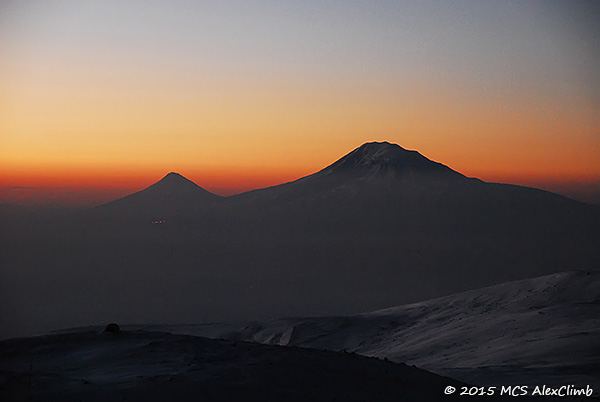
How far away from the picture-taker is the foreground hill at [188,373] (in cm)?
793

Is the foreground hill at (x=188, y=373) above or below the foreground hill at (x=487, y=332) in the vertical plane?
above

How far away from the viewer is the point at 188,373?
8.72 metres

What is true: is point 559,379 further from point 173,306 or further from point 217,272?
point 217,272

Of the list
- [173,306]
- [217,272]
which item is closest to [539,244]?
[217,272]

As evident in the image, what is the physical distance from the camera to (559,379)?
11641 millimetres

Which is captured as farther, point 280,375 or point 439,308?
point 439,308

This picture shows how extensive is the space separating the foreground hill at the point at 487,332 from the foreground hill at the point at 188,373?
3314 millimetres

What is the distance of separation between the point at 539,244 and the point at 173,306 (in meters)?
124

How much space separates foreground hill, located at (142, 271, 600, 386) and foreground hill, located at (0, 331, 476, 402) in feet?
10.9

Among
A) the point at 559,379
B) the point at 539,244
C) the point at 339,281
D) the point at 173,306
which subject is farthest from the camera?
the point at 539,244

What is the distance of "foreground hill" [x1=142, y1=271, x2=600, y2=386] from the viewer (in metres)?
13.6

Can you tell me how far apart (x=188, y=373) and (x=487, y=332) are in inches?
584

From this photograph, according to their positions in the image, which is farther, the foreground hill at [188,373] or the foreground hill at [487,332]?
the foreground hill at [487,332]

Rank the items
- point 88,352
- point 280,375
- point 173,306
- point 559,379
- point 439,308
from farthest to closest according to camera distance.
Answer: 1. point 173,306
2. point 439,308
3. point 559,379
4. point 88,352
5. point 280,375
